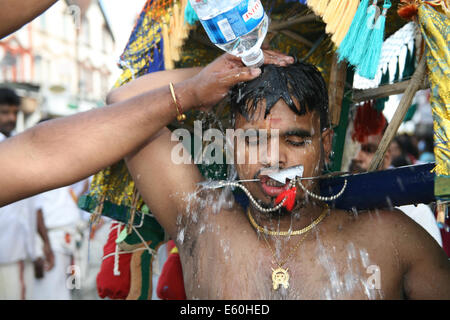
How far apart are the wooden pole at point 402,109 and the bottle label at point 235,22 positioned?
75 cm

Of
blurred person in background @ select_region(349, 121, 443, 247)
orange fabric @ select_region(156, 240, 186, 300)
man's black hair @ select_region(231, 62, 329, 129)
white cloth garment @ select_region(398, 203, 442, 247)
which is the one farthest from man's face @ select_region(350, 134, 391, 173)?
orange fabric @ select_region(156, 240, 186, 300)

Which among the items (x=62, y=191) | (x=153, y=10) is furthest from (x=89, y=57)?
(x=153, y=10)

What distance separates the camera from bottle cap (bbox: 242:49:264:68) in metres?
2.01

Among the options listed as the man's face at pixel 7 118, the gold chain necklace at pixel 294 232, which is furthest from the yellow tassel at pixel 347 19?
the man's face at pixel 7 118

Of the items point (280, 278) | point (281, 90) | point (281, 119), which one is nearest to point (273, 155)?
point (281, 119)

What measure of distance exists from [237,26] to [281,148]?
555mm

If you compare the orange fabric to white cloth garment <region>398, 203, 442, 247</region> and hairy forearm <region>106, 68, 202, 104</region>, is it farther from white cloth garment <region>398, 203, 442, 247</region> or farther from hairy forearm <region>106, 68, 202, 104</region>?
white cloth garment <region>398, 203, 442, 247</region>

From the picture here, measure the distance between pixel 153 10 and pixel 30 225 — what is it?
3060 mm

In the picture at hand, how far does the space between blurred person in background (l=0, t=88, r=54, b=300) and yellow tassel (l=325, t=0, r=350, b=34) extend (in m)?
3.33

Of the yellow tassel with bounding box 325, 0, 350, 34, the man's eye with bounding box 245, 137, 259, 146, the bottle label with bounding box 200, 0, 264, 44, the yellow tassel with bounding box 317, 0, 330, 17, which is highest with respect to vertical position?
the yellow tassel with bounding box 317, 0, 330, 17

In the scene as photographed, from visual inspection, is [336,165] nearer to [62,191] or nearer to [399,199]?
[399,199]

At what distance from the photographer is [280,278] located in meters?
2.04

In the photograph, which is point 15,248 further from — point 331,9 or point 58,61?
point 58,61

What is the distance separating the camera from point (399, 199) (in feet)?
6.46
